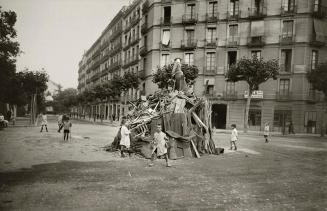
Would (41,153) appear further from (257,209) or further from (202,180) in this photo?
(257,209)

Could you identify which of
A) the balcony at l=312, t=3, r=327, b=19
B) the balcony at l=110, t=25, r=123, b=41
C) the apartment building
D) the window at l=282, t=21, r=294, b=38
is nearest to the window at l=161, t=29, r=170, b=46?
the apartment building

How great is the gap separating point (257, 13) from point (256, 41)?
3.27 meters

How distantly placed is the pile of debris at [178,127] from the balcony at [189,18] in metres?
25.8

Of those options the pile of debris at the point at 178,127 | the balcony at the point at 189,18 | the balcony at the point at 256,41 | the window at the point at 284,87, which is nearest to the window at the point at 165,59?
the balcony at the point at 189,18

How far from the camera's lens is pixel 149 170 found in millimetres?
10516

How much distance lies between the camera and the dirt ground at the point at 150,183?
6.64 metres

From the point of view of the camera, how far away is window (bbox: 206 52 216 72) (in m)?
40.1

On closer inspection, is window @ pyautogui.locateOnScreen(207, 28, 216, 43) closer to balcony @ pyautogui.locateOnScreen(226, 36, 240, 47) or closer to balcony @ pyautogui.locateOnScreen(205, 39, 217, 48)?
balcony @ pyautogui.locateOnScreen(205, 39, 217, 48)

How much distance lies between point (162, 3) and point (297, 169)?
3526 centimetres

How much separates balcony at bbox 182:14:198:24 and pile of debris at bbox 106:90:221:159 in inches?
1015

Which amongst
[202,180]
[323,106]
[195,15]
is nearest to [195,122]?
[202,180]

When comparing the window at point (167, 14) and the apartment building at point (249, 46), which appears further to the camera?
the window at point (167, 14)

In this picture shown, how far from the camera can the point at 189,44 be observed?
41.2 meters

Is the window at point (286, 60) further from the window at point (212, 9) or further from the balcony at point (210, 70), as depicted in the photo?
the window at point (212, 9)
